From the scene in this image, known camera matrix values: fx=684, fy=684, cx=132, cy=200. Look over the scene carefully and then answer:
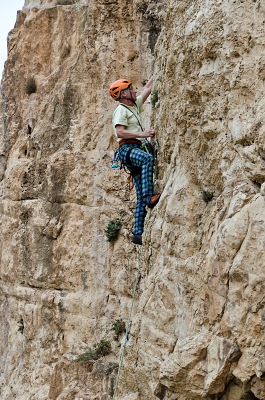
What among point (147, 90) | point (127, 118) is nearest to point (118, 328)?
point (127, 118)

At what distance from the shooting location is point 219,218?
721cm

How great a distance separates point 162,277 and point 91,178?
5.01 metres

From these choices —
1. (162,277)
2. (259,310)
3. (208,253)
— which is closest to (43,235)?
(162,277)

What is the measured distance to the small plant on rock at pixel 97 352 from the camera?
11883 millimetres

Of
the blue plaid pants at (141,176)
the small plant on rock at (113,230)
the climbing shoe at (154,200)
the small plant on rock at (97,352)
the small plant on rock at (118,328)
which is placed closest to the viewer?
the climbing shoe at (154,200)

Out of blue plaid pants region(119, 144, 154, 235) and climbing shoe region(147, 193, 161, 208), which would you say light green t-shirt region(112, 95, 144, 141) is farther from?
climbing shoe region(147, 193, 161, 208)

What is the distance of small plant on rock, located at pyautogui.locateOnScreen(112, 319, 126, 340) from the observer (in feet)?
38.1

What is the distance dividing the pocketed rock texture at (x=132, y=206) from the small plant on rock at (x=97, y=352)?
0.11 meters

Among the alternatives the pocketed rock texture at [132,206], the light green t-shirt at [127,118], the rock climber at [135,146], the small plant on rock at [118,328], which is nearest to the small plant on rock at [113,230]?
the pocketed rock texture at [132,206]

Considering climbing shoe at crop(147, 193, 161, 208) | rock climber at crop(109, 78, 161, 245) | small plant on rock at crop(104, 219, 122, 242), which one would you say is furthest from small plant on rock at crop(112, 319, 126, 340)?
climbing shoe at crop(147, 193, 161, 208)

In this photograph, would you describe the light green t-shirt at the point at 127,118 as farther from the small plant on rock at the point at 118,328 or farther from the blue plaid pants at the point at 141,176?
the small plant on rock at the point at 118,328

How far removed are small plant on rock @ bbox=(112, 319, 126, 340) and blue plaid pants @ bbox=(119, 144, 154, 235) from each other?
8.94 feet

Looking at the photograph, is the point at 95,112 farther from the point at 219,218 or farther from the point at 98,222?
the point at 219,218

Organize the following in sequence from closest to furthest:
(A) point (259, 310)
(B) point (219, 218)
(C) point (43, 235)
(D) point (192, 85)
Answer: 1. (A) point (259, 310)
2. (B) point (219, 218)
3. (D) point (192, 85)
4. (C) point (43, 235)
